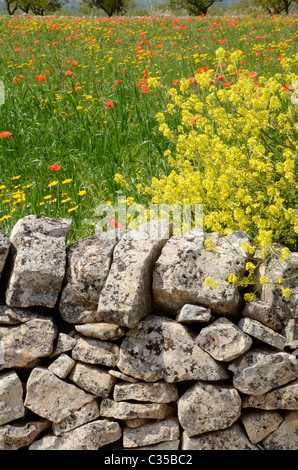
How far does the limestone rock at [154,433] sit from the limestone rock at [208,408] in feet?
0.30

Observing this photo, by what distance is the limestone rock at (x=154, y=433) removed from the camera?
2.08 m

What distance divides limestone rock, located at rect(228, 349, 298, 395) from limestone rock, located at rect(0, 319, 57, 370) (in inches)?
34.6

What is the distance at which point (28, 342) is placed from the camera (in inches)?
83.4

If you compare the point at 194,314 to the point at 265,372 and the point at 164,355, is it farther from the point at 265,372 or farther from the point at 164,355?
the point at 265,372

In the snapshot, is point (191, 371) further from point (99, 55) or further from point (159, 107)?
point (99, 55)

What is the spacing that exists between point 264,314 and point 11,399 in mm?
1239

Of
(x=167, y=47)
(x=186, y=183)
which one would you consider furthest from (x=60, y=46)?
(x=186, y=183)

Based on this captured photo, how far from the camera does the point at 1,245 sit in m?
2.12

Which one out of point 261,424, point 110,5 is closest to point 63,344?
point 261,424

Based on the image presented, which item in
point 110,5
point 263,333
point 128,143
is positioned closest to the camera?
point 263,333

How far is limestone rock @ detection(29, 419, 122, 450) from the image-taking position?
211 cm

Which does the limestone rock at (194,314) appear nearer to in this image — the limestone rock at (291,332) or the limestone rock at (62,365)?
the limestone rock at (291,332)

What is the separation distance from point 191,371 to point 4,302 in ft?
3.13

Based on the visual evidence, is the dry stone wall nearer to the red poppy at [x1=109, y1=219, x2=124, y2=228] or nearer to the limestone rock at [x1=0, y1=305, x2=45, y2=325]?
the limestone rock at [x1=0, y1=305, x2=45, y2=325]
